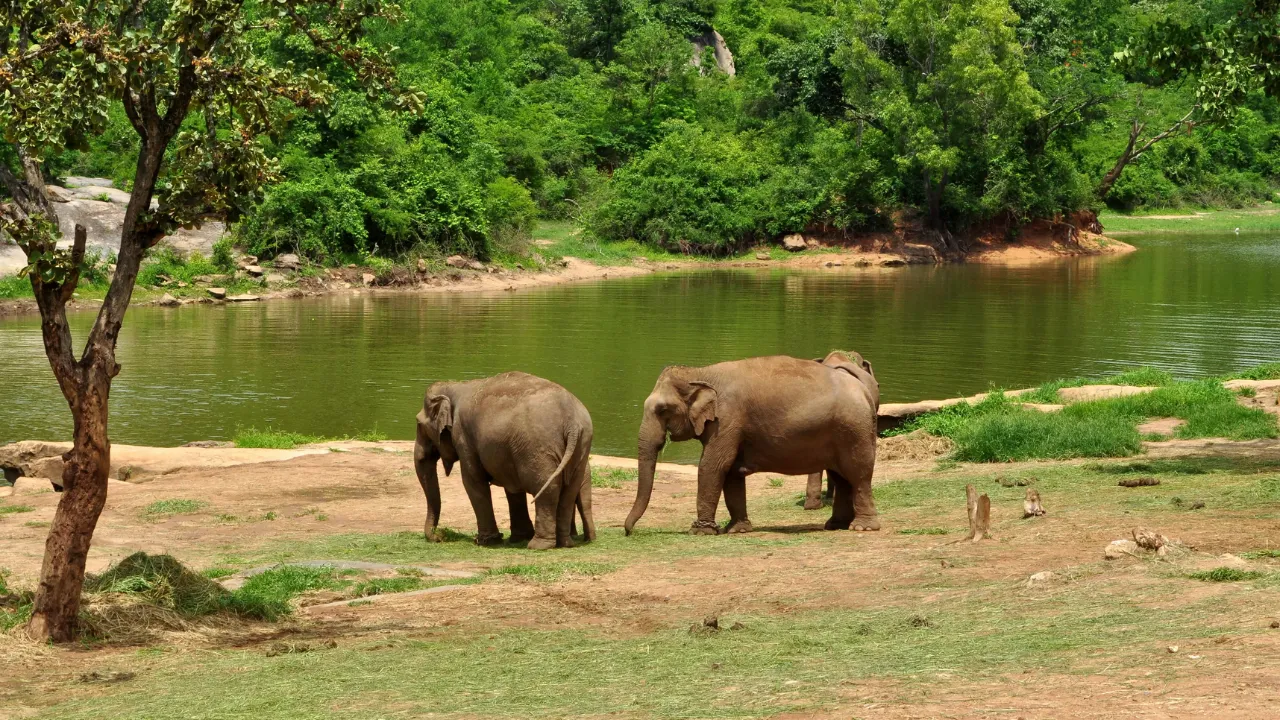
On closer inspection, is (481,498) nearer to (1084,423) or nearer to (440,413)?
(440,413)

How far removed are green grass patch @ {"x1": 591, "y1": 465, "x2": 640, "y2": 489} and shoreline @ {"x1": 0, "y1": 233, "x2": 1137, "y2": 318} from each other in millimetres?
27531

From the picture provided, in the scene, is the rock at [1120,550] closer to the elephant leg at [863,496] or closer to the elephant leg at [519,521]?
the elephant leg at [863,496]

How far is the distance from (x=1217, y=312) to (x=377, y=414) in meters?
26.2

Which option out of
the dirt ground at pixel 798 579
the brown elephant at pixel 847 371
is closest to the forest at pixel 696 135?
the dirt ground at pixel 798 579

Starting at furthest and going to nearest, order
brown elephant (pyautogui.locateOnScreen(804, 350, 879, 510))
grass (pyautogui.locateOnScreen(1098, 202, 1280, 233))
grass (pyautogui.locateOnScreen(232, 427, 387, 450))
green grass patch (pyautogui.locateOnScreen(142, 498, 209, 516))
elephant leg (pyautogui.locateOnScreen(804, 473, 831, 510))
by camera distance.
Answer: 1. grass (pyautogui.locateOnScreen(1098, 202, 1280, 233))
2. grass (pyautogui.locateOnScreen(232, 427, 387, 450))
3. elephant leg (pyautogui.locateOnScreen(804, 473, 831, 510))
4. green grass patch (pyautogui.locateOnScreen(142, 498, 209, 516))
5. brown elephant (pyautogui.locateOnScreen(804, 350, 879, 510))

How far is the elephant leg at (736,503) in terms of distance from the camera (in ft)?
48.1

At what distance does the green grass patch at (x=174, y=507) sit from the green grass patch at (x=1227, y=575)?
1069 cm

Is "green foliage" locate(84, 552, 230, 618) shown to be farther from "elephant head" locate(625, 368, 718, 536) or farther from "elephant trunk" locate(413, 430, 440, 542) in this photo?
"elephant head" locate(625, 368, 718, 536)

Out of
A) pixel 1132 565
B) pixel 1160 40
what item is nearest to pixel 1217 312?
pixel 1160 40

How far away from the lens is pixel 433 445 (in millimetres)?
14695

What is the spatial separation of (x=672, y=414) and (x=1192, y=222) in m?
73.6

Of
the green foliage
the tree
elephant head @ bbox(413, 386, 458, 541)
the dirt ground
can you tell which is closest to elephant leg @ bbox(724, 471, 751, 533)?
the dirt ground

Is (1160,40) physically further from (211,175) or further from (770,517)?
(211,175)

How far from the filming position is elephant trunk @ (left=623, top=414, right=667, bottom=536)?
47.4ft
